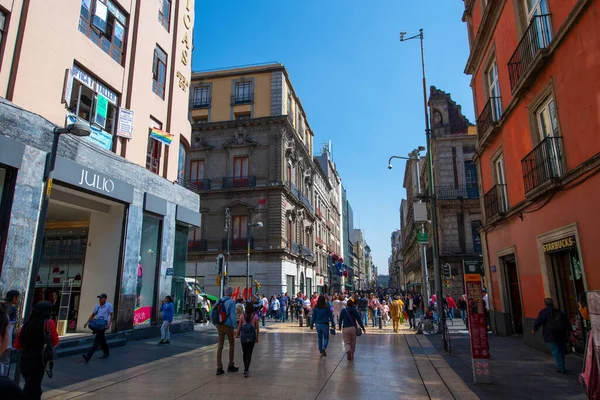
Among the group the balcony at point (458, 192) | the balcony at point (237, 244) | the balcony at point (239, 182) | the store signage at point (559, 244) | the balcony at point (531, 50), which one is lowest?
the store signage at point (559, 244)

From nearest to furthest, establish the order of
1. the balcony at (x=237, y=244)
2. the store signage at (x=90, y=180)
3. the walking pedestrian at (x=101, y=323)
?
the walking pedestrian at (x=101, y=323), the store signage at (x=90, y=180), the balcony at (x=237, y=244)

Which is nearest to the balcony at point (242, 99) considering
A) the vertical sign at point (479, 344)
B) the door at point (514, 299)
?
the door at point (514, 299)

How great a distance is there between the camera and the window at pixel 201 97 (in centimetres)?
3747

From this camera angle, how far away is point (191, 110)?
3753 centimetres

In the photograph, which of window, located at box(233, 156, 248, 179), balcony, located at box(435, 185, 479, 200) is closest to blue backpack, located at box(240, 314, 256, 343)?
window, located at box(233, 156, 248, 179)

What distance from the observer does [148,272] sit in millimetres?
14758

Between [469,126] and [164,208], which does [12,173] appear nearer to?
[164,208]

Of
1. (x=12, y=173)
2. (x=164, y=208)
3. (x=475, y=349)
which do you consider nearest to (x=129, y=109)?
(x=164, y=208)

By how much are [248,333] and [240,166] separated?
92.9 ft

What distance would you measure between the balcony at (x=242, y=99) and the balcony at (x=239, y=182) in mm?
7045

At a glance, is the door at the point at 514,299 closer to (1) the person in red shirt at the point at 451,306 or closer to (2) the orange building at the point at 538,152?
(2) the orange building at the point at 538,152

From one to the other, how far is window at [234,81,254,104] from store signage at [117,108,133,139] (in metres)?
23.3

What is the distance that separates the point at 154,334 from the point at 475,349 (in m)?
11.2

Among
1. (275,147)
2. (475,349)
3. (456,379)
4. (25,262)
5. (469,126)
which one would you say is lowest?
(456,379)
